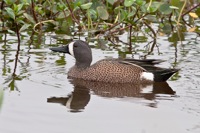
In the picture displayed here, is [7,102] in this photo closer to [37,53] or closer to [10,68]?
[10,68]

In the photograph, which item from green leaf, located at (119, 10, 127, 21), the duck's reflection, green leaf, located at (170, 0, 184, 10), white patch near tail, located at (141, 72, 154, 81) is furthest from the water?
green leaf, located at (170, 0, 184, 10)

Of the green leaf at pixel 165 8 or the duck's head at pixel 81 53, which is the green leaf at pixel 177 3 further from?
the duck's head at pixel 81 53

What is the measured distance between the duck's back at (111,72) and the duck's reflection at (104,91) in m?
0.10

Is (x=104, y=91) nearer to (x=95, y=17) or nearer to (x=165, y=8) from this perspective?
(x=95, y=17)

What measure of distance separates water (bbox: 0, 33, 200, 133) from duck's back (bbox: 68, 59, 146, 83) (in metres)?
0.20

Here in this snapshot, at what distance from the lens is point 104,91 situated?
818cm

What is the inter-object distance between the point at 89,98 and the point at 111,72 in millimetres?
1091

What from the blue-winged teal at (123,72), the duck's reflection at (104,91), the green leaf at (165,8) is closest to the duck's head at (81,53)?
the blue-winged teal at (123,72)

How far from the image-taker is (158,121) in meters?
6.69

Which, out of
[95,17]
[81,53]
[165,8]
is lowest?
[81,53]

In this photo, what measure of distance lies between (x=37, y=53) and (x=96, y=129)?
379cm

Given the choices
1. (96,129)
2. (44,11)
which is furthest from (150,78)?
(44,11)

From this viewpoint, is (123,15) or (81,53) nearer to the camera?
(81,53)

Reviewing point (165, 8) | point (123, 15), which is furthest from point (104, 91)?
point (165, 8)
